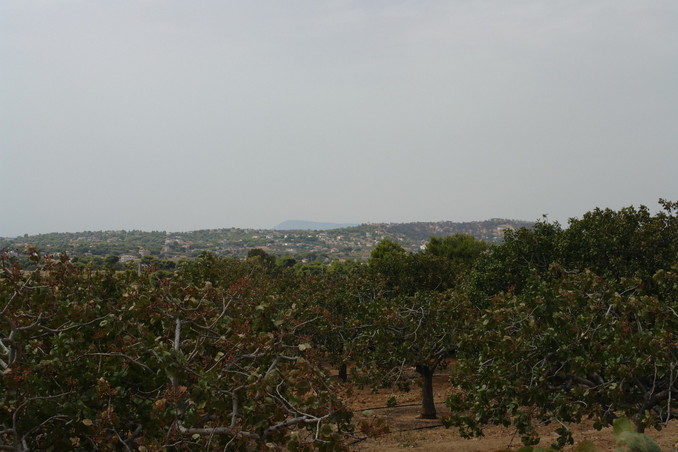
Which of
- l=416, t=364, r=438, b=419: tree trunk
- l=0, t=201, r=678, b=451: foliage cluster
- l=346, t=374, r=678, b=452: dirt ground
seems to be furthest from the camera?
l=416, t=364, r=438, b=419: tree trunk

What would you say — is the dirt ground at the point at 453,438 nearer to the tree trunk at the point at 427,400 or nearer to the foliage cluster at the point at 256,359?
the tree trunk at the point at 427,400

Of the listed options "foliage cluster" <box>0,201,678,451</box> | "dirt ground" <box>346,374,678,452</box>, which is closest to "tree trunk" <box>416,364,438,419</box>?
"dirt ground" <box>346,374,678,452</box>

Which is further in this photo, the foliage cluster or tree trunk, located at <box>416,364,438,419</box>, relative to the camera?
tree trunk, located at <box>416,364,438,419</box>

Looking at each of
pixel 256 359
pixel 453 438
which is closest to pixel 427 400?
pixel 453 438

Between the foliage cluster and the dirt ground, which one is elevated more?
the foliage cluster

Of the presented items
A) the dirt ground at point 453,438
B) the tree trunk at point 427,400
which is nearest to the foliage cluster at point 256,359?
the dirt ground at point 453,438

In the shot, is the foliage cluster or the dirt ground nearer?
the foliage cluster

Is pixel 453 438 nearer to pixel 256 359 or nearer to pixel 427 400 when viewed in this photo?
pixel 427 400

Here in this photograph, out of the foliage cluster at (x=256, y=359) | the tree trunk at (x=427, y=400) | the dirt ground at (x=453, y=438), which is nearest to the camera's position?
the foliage cluster at (x=256, y=359)

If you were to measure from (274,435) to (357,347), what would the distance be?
38.9 feet

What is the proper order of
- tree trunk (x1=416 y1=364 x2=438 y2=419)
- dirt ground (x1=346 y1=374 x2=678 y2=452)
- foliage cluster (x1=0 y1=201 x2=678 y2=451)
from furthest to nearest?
tree trunk (x1=416 y1=364 x2=438 y2=419) → dirt ground (x1=346 y1=374 x2=678 y2=452) → foliage cluster (x1=0 y1=201 x2=678 y2=451)

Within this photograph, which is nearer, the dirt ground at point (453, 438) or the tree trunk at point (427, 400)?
the dirt ground at point (453, 438)

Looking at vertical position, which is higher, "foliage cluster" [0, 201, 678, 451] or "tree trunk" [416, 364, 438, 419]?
"foliage cluster" [0, 201, 678, 451]

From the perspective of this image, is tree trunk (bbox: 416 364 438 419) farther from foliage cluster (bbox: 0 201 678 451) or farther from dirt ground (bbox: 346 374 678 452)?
foliage cluster (bbox: 0 201 678 451)
